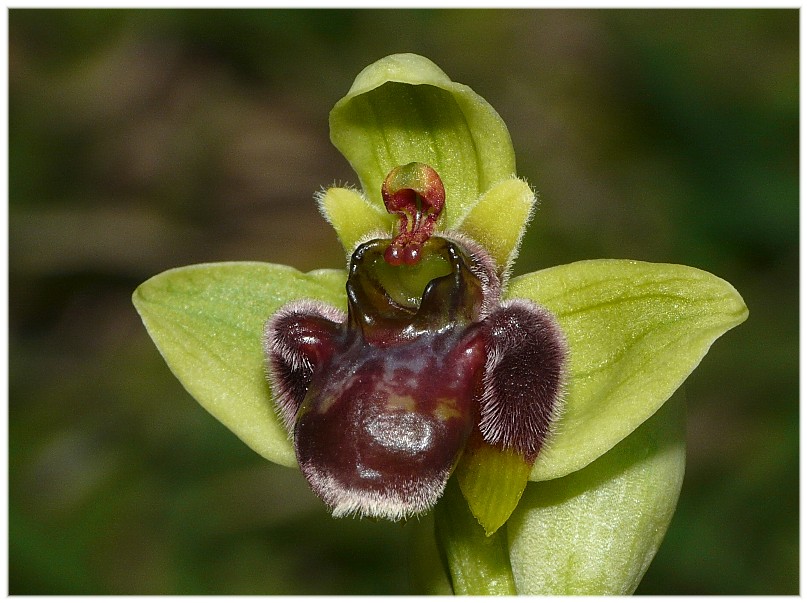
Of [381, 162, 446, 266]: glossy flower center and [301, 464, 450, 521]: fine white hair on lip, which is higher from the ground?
[381, 162, 446, 266]: glossy flower center

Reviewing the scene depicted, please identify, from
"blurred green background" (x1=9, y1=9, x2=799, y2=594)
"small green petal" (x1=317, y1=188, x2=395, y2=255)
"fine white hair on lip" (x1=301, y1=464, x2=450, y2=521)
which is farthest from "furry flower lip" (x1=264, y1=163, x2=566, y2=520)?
"blurred green background" (x1=9, y1=9, x2=799, y2=594)

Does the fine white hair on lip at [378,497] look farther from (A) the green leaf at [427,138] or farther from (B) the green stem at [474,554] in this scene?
(A) the green leaf at [427,138]

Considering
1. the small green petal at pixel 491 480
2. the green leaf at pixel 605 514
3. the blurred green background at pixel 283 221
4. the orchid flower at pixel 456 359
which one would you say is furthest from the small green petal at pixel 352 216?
the blurred green background at pixel 283 221

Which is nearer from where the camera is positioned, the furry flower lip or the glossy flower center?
the furry flower lip

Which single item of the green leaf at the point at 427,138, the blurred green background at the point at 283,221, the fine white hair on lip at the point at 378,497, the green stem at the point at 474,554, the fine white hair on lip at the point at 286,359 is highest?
the green leaf at the point at 427,138

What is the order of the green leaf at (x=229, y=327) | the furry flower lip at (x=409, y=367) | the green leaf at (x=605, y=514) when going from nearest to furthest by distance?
1. the furry flower lip at (x=409, y=367)
2. the green leaf at (x=605, y=514)
3. the green leaf at (x=229, y=327)

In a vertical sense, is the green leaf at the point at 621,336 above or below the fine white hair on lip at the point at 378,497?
above

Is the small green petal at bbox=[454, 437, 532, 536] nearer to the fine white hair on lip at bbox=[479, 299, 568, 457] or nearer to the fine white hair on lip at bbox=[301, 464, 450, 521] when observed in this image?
the fine white hair on lip at bbox=[479, 299, 568, 457]
